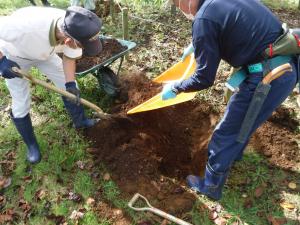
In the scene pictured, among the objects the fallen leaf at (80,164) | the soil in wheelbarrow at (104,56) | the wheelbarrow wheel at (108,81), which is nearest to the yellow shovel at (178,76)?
the wheelbarrow wheel at (108,81)

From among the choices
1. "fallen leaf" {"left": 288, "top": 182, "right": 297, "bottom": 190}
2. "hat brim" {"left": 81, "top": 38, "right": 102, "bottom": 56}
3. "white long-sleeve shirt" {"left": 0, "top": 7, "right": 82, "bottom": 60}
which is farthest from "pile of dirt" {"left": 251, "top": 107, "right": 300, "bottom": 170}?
"white long-sleeve shirt" {"left": 0, "top": 7, "right": 82, "bottom": 60}

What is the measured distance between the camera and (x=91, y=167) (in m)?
4.18

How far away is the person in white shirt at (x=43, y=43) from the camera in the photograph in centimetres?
314

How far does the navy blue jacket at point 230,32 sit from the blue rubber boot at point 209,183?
1.17m

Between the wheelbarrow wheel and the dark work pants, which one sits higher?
the dark work pants

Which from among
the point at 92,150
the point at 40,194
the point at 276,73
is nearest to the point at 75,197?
the point at 40,194

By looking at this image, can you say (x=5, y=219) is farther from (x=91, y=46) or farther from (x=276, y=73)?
(x=276, y=73)

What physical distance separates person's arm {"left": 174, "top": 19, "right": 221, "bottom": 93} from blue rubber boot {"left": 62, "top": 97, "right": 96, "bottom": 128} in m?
1.84

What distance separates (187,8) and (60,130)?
8.66 ft

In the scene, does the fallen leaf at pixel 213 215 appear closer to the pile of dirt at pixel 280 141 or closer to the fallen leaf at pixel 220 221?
the fallen leaf at pixel 220 221

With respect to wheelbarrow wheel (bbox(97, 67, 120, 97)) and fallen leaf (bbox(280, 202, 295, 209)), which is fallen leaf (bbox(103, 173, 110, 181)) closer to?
wheelbarrow wheel (bbox(97, 67, 120, 97))

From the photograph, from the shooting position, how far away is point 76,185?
13.1 feet

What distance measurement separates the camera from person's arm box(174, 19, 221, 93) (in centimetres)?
267

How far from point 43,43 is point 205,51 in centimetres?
168
